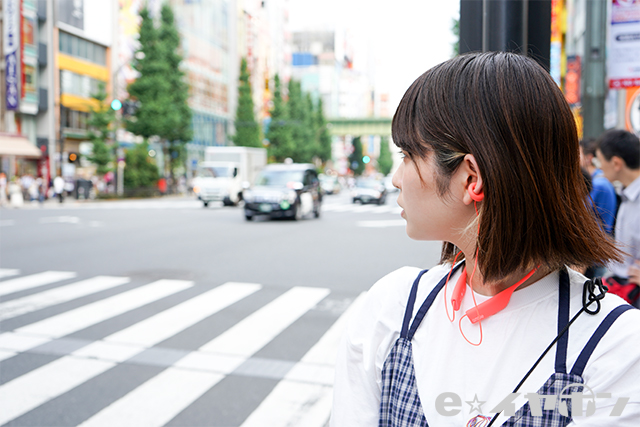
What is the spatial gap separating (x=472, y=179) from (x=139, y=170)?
37164 mm

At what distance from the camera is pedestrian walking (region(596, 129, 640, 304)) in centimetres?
354

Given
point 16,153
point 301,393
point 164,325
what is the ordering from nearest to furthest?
point 301,393 < point 164,325 < point 16,153

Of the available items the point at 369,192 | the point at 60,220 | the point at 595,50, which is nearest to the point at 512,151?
the point at 595,50

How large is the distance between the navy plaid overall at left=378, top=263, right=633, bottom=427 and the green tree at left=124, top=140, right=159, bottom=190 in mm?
36306

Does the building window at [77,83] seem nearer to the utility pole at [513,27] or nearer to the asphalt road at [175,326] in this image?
the asphalt road at [175,326]

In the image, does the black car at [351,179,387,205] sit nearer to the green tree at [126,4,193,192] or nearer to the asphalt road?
the green tree at [126,4,193,192]

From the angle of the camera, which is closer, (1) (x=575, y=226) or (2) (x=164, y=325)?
(1) (x=575, y=226)

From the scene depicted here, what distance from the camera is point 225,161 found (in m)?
30.8

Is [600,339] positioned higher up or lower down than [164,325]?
higher up

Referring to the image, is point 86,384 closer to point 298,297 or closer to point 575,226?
point 298,297

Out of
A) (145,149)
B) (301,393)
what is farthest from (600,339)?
(145,149)

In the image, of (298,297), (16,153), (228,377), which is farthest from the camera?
(16,153)

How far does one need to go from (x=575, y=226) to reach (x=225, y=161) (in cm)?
3032

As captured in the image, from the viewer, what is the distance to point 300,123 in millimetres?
68125
